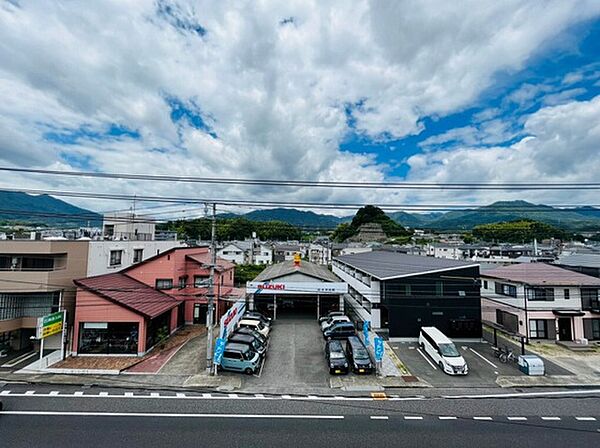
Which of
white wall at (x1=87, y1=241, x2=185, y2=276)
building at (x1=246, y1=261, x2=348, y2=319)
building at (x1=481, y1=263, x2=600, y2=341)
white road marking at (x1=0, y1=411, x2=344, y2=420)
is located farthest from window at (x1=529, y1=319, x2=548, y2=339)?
white wall at (x1=87, y1=241, x2=185, y2=276)

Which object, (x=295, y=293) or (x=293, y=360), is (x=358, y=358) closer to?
(x=293, y=360)

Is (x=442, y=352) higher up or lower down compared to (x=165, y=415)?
higher up

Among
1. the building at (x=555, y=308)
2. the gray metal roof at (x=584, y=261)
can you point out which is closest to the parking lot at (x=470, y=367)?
the building at (x=555, y=308)

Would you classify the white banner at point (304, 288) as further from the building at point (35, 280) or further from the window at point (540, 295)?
the window at point (540, 295)

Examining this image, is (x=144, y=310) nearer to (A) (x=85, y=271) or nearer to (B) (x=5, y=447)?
(A) (x=85, y=271)

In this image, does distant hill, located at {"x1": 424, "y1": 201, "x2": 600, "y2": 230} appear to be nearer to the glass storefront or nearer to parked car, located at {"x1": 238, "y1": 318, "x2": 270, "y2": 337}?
parked car, located at {"x1": 238, "y1": 318, "x2": 270, "y2": 337}

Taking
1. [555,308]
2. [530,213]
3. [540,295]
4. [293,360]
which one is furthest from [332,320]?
[555,308]
